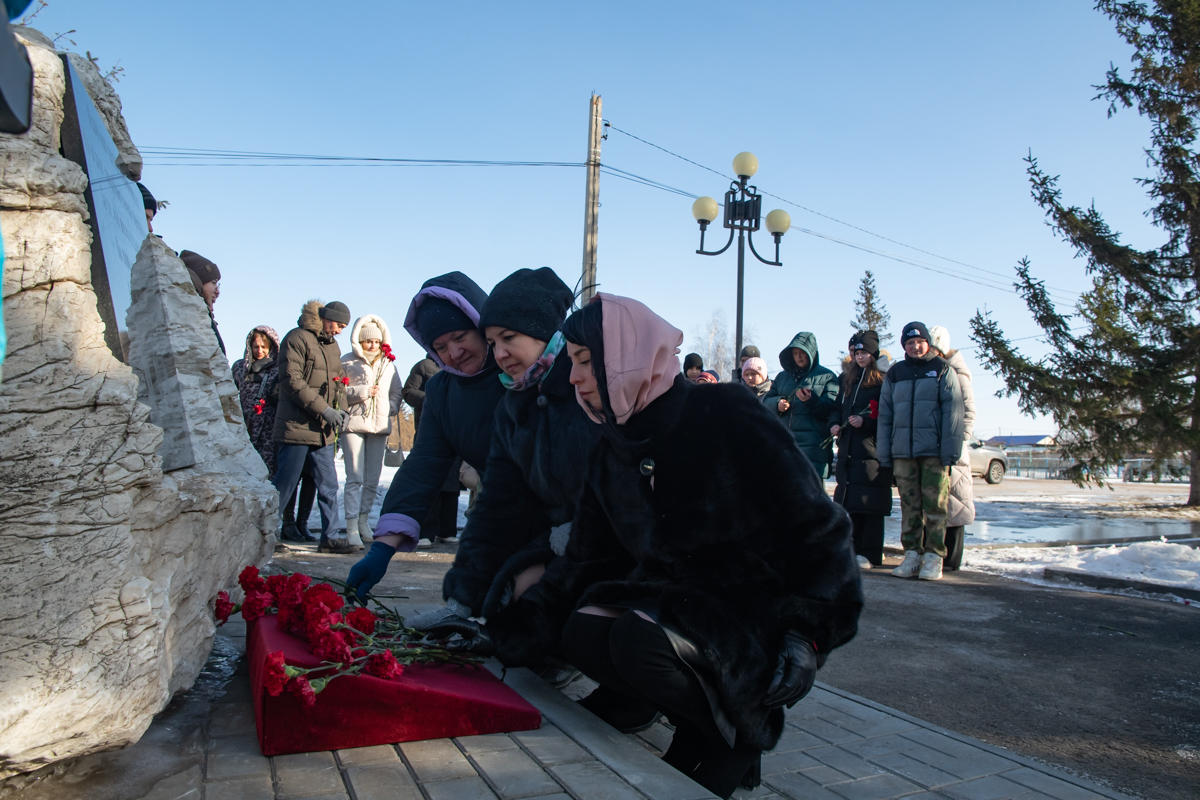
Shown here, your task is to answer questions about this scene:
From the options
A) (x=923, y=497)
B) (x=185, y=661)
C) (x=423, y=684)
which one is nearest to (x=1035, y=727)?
(x=423, y=684)

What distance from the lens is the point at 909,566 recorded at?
642cm

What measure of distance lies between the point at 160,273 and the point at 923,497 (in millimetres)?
5462

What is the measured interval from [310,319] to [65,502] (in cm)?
524

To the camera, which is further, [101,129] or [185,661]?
[101,129]

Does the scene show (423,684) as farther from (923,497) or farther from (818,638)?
(923,497)

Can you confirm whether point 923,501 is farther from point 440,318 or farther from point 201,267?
point 201,267

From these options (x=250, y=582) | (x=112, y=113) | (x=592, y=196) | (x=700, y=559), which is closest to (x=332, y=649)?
(x=250, y=582)

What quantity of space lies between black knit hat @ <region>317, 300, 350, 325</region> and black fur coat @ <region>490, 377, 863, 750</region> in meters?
4.91

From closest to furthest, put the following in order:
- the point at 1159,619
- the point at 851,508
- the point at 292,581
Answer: the point at 292,581 < the point at 1159,619 < the point at 851,508

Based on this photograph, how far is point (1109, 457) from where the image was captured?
47.6 ft

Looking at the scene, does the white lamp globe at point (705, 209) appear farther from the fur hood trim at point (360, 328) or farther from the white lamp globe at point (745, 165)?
the fur hood trim at point (360, 328)

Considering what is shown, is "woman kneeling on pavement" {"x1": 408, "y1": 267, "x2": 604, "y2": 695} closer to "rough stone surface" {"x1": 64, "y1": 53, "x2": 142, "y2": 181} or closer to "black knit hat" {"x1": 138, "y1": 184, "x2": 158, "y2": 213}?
"rough stone surface" {"x1": 64, "y1": 53, "x2": 142, "y2": 181}

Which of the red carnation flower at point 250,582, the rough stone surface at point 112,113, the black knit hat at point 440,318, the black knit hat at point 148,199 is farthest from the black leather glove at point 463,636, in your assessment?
the black knit hat at point 148,199

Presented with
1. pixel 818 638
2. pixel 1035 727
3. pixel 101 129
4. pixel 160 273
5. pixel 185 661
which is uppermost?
pixel 101 129
